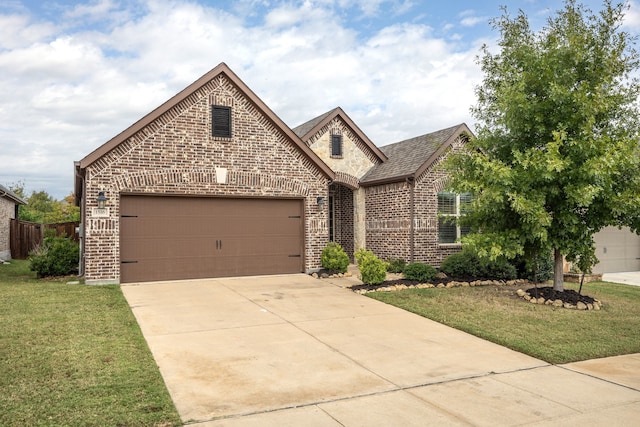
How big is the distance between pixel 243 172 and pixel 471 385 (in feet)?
33.6

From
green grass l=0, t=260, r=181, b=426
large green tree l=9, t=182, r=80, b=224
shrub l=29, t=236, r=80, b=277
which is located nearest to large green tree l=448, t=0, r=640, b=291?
green grass l=0, t=260, r=181, b=426

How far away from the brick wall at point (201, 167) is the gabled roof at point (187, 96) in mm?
153

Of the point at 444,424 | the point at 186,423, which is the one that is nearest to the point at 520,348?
the point at 444,424

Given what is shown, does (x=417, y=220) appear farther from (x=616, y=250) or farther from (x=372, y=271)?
(x=616, y=250)

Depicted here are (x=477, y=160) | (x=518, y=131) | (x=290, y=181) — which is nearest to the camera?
(x=477, y=160)

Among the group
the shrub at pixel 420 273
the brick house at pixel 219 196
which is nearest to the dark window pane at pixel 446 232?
the brick house at pixel 219 196

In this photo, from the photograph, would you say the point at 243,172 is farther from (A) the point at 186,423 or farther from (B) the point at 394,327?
(A) the point at 186,423

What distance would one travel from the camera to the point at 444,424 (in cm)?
477

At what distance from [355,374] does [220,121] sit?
10.1 meters

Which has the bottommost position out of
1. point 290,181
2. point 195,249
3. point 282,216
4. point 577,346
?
point 577,346

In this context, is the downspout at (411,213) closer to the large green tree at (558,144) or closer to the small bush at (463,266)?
the small bush at (463,266)

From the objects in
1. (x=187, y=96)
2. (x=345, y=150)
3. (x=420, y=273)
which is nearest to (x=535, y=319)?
(x=420, y=273)

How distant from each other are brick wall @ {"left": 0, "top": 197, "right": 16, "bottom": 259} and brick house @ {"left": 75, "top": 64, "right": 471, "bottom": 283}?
10139mm

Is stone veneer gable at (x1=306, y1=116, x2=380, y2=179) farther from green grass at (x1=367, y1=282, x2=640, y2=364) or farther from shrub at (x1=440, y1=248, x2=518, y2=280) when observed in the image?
green grass at (x1=367, y1=282, x2=640, y2=364)
